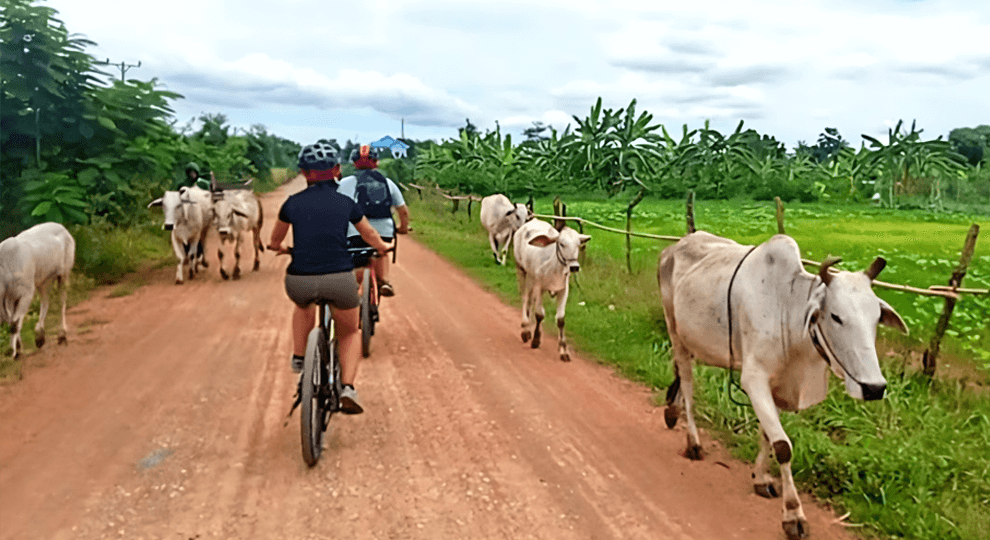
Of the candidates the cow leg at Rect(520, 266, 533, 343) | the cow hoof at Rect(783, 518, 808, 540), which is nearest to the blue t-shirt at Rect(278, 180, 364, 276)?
the cow hoof at Rect(783, 518, 808, 540)

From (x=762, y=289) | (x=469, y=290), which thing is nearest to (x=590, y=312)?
(x=469, y=290)

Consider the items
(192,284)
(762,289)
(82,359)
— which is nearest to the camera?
(762,289)

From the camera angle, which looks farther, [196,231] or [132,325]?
[196,231]

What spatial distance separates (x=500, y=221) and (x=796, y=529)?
1016cm

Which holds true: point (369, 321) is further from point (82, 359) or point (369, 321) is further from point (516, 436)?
point (82, 359)

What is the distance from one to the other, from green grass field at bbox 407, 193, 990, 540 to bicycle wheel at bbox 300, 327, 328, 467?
9.72ft

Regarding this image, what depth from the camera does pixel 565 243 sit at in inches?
294

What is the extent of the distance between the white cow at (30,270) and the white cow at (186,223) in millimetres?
3190

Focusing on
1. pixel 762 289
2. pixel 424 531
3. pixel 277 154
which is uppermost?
pixel 277 154

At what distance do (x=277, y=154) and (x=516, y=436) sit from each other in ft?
176

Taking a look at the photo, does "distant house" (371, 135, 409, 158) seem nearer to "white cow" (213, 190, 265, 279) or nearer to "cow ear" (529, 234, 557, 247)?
"white cow" (213, 190, 265, 279)

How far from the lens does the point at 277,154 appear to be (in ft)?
181

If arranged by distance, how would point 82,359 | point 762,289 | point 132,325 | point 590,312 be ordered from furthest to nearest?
point 590,312
point 132,325
point 82,359
point 762,289

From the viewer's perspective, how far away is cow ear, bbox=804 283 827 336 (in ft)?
12.5
